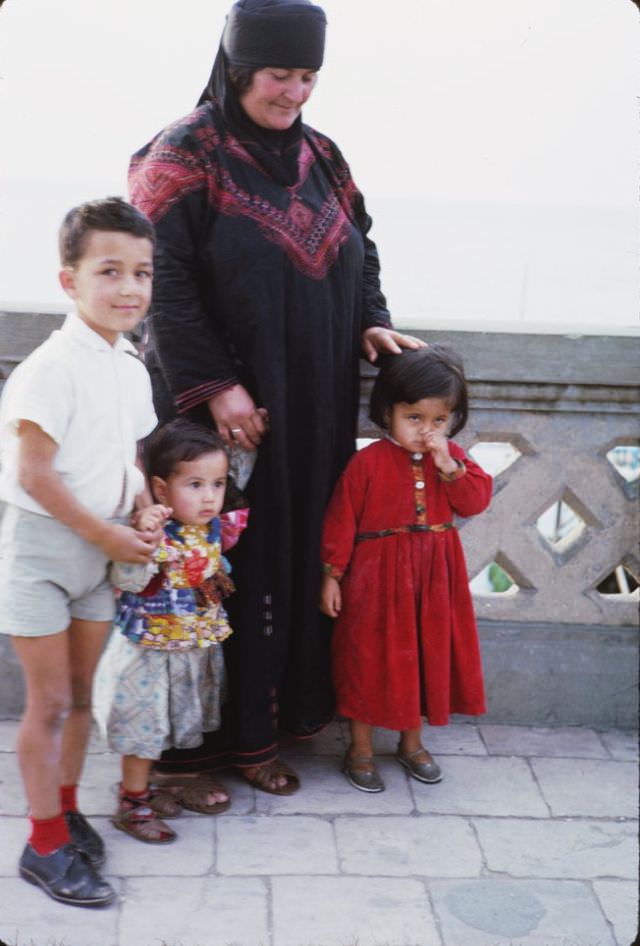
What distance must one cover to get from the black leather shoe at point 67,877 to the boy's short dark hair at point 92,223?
1.45m

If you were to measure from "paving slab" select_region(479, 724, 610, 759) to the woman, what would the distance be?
0.75 m

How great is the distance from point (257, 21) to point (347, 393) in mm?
1048

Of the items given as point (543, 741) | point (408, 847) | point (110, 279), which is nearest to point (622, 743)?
point (543, 741)

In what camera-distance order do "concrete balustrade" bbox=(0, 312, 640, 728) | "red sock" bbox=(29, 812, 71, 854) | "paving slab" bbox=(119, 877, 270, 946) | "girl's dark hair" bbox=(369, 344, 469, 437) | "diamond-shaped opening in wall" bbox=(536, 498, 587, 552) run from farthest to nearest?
"diamond-shaped opening in wall" bbox=(536, 498, 587, 552)
"concrete balustrade" bbox=(0, 312, 640, 728)
"girl's dark hair" bbox=(369, 344, 469, 437)
"red sock" bbox=(29, 812, 71, 854)
"paving slab" bbox=(119, 877, 270, 946)

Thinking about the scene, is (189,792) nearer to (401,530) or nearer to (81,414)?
(401,530)

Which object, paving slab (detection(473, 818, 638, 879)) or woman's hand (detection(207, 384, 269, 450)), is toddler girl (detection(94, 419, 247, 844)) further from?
paving slab (detection(473, 818, 638, 879))

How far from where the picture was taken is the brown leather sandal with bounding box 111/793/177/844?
2.93 m

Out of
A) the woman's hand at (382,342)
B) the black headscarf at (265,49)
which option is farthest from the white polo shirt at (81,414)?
the woman's hand at (382,342)

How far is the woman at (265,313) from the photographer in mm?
2855

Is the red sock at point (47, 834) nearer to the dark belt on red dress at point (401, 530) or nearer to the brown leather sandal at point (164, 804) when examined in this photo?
the brown leather sandal at point (164, 804)


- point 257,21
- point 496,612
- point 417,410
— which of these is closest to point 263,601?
point 417,410

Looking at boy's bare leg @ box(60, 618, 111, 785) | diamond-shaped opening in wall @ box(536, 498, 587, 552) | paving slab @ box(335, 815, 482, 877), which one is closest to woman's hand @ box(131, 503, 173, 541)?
boy's bare leg @ box(60, 618, 111, 785)

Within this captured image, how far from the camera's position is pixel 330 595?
3213mm

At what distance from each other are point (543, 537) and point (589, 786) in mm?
814
